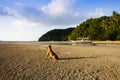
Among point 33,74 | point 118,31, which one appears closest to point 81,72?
point 33,74

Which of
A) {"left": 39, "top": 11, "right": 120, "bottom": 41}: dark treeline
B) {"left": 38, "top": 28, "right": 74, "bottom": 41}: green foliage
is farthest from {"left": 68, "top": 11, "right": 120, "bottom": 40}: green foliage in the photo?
{"left": 38, "top": 28, "right": 74, "bottom": 41}: green foliage

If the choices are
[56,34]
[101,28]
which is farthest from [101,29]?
[56,34]

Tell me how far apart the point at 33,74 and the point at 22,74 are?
0.54 m

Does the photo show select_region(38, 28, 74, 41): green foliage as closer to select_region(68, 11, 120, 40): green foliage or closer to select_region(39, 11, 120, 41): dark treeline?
select_region(39, 11, 120, 41): dark treeline

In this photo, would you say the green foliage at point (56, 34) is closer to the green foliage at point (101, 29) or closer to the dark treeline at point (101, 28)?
the dark treeline at point (101, 28)

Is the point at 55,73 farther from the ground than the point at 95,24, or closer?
closer

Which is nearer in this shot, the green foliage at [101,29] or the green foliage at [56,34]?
the green foliage at [101,29]

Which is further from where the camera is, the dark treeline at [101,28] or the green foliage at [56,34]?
the green foliage at [56,34]

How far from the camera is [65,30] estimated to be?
597 feet

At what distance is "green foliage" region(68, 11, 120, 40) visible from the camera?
82.7 m

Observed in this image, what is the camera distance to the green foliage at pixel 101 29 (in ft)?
271

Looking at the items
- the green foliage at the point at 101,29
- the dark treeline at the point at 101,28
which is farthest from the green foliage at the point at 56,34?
the green foliage at the point at 101,29

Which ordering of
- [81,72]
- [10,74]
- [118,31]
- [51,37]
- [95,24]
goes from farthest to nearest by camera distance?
1. [51,37]
2. [95,24]
3. [118,31]
4. [81,72]
5. [10,74]

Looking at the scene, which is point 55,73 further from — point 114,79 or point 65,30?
point 65,30
